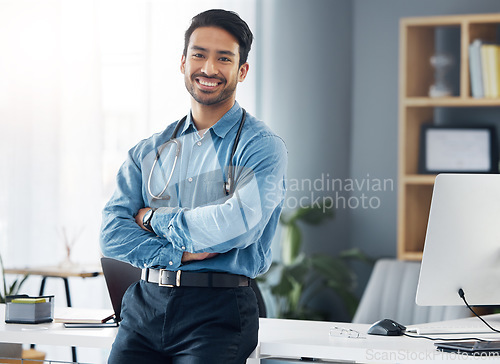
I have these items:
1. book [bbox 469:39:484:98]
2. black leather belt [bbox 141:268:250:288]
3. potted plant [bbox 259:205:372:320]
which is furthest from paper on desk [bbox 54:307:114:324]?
book [bbox 469:39:484:98]

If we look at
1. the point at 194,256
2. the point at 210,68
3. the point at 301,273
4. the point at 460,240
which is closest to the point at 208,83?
the point at 210,68

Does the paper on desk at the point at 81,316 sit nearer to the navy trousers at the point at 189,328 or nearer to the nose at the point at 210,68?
the navy trousers at the point at 189,328

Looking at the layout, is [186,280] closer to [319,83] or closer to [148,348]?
[148,348]

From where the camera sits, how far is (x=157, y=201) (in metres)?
1.85

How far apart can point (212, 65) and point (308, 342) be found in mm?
747

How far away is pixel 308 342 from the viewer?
1797 millimetres

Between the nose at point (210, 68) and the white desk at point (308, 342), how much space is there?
0.70 metres

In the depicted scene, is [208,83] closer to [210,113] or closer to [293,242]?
[210,113]

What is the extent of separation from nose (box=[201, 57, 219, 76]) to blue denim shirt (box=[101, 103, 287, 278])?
4.4 inches

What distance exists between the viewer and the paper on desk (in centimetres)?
207

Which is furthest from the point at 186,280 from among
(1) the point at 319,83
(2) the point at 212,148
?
(1) the point at 319,83

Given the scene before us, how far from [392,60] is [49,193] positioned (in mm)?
2052

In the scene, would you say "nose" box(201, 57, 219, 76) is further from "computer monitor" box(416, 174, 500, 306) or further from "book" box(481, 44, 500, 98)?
"book" box(481, 44, 500, 98)

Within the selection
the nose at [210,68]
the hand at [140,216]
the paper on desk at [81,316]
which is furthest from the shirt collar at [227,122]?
the paper on desk at [81,316]
